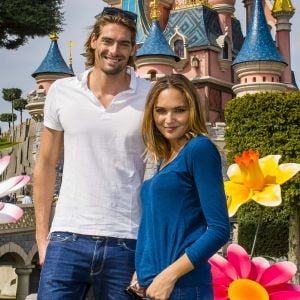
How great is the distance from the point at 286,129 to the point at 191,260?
14935 millimetres

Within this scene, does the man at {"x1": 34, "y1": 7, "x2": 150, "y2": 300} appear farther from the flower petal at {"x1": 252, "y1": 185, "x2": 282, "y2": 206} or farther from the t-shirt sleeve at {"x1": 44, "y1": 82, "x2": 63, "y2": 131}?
the flower petal at {"x1": 252, "y1": 185, "x2": 282, "y2": 206}

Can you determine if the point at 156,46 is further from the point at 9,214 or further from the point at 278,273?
the point at 9,214

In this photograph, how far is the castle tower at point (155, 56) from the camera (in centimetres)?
2609

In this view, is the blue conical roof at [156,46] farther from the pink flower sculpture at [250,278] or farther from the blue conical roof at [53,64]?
the pink flower sculpture at [250,278]

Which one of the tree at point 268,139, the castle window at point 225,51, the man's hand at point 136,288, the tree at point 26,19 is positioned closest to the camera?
the man's hand at point 136,288

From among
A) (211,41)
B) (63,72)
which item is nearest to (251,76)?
(211,41)

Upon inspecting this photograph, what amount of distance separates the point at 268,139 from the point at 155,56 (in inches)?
400

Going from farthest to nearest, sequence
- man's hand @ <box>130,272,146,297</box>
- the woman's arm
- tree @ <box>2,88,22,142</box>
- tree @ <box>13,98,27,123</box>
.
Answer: tree @ <box>2,88,22,142</box>, tree @ <box>13,98,27,123</box>, man's hand @ <box>130,272,146,297</box>, the woman's arm

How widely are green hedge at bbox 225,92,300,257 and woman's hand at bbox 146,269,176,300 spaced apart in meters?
14.4

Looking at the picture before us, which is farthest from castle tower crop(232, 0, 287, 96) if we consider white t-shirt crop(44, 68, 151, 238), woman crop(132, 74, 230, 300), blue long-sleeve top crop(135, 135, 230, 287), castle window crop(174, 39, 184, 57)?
blue long-sleeve top crop(135, 135, 230, 287)

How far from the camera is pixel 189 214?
7.02 ft

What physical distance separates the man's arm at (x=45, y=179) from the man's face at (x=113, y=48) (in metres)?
0.31

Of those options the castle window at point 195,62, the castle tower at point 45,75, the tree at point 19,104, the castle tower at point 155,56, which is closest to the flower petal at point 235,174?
the castle tower at point 155,56

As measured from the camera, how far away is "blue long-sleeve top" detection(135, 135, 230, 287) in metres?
2.09
